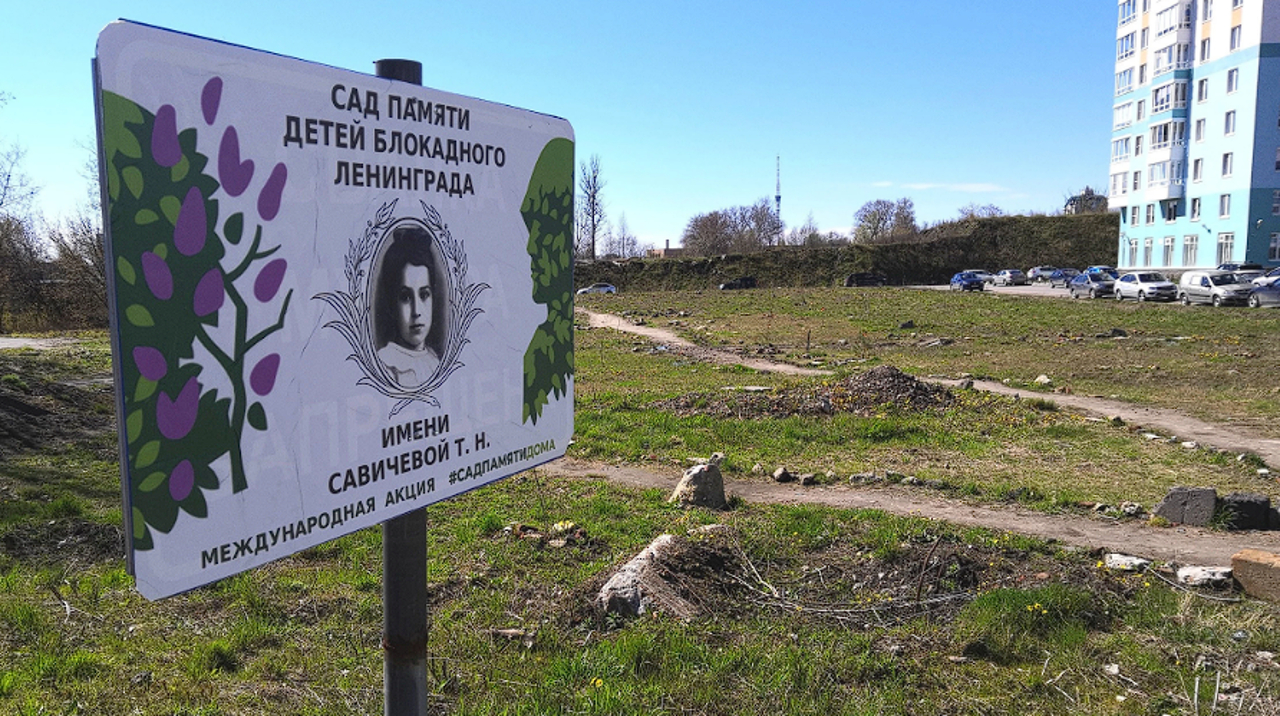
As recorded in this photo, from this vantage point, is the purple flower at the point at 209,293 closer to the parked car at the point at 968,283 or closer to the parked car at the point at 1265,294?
the parked car at the point at 1265,294

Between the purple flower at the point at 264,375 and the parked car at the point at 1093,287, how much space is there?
47939mm

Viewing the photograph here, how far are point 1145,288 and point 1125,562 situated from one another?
39000 mm

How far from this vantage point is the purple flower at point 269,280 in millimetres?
1703

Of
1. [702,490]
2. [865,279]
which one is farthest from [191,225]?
[865,279]

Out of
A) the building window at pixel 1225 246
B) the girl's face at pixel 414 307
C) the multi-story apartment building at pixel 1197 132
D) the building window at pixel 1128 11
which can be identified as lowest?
the girl's face at pixel 414 307

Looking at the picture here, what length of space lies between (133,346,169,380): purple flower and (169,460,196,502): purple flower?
6.9 inches

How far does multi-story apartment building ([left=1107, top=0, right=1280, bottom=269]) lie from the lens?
1935 inches

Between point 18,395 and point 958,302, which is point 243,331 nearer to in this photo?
point 18,395

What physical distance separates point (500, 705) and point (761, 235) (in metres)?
98.3

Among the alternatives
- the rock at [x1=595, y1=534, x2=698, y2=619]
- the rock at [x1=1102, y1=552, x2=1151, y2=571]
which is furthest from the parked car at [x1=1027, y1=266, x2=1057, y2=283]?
the rock at [x1=595, y1=534, x2=698, y2=619]

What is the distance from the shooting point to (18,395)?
13586mm

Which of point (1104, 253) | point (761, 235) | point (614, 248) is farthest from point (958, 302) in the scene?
point (614, 248)

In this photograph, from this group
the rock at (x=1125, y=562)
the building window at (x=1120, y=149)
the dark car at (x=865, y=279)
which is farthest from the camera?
the dark car at (x=865, y=279)

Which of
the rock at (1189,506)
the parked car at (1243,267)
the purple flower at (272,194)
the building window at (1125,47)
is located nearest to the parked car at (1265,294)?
the parked car at (1243,267)
